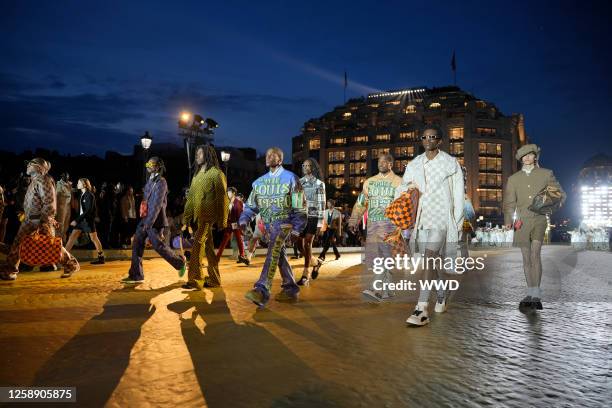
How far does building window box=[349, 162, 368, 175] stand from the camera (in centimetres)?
13250

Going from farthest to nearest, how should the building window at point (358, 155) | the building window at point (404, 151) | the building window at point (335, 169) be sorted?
the building window at point (335, 169)
the building window at point (358, 155)
the building window at point (404, 151)

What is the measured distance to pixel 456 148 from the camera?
124m

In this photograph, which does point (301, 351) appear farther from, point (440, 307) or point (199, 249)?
point (199, 249)

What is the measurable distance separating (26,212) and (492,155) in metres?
126

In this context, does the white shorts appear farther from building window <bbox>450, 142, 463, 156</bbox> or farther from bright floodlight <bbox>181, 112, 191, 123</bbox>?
building window <bbox>450, 142, 463, 156</bbox>

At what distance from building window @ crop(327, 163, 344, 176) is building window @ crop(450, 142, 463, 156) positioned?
89.5 feet

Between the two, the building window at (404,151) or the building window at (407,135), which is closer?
the building window at (404,151)

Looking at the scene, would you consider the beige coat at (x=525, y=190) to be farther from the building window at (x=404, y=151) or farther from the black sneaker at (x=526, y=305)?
the building window at (x=404, y=151)

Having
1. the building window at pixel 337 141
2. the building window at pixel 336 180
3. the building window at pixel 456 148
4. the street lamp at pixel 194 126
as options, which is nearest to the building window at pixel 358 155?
the building window at pixel 337 141

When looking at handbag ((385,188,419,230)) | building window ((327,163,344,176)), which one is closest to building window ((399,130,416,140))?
building window ((327,163,344,176))

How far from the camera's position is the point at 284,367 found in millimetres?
4012

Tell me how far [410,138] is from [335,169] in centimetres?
2058

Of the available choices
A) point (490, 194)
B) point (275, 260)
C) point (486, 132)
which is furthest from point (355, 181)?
point (275, 260)

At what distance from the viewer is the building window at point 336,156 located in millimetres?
136125
